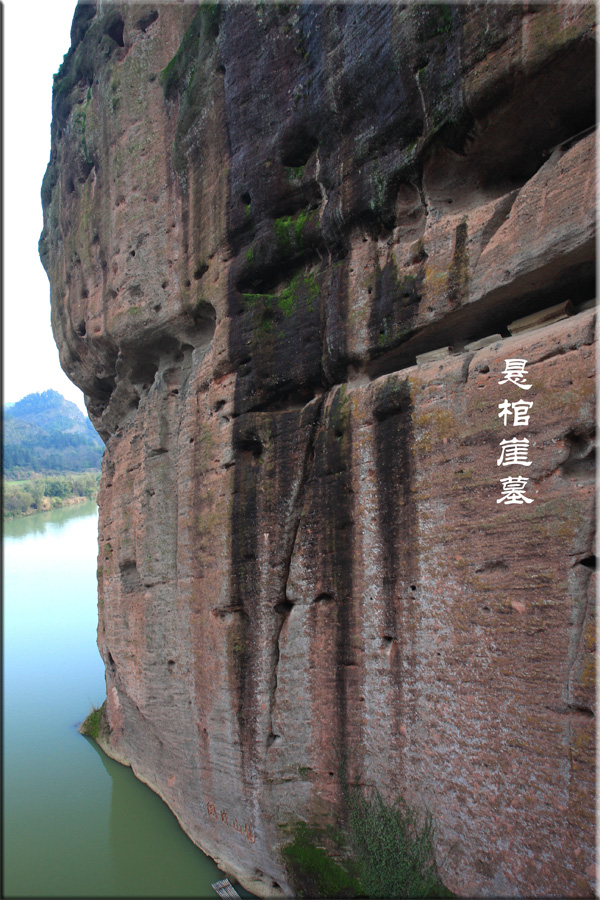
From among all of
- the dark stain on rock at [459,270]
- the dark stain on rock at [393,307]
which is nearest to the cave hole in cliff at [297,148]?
the dark stain on rock at [393,307]

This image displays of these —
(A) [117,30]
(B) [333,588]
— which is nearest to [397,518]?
(B) [333,588]

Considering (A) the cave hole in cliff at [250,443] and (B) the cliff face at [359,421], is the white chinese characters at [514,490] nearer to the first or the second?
(B) the cliff face at [359,421]

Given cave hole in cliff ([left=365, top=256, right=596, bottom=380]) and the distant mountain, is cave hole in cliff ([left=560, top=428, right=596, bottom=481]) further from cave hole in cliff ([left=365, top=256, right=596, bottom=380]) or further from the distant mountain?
the distant mountain

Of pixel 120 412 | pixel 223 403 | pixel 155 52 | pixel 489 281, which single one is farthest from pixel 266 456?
pixel 155 52

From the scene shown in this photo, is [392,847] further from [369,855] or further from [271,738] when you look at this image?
[271,738]

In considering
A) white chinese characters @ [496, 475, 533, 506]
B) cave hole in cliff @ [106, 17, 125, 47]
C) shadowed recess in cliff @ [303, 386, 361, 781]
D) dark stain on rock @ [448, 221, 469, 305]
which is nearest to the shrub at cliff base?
shadowed recess in cliff @ [303, 386, 361, 781]

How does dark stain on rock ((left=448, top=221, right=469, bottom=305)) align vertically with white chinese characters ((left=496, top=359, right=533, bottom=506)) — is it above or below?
above

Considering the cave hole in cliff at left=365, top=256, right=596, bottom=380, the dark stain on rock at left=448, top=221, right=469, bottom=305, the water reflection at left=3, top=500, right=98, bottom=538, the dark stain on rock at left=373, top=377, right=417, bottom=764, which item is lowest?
the water reflection at left=3, top=500, right=98, bottom=538
